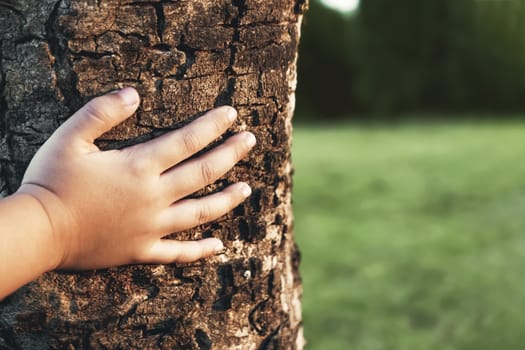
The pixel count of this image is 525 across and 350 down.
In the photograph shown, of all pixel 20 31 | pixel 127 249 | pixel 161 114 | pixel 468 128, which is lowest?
pixel 468 128

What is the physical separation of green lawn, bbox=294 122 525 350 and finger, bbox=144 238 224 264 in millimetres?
2615

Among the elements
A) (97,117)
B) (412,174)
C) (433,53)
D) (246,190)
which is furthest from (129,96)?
(433,53)

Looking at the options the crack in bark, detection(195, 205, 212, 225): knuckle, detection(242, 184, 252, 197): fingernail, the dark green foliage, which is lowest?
the dark green foliage

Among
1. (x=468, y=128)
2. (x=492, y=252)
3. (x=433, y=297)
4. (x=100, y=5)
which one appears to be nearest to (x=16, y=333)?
(x=100, y=5)

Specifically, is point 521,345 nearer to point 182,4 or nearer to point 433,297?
point 433,297

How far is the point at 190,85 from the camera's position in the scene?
1.24 metres

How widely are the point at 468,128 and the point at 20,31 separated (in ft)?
33.8

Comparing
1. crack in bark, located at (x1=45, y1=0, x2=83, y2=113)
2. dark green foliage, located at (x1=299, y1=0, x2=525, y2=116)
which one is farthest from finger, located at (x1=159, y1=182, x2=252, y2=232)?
dark green foliage, located at (x1=299, y1=0, x2=525, y2=116)

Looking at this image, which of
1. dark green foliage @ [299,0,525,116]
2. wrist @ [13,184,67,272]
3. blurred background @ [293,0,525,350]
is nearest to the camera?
wrist @ [13,184,67,272]

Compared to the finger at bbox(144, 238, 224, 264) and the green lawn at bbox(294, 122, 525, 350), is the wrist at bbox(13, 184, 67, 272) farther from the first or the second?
the green lawn at bbox(294, 122, 525, 350)

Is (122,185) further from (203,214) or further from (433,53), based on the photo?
(433,53)

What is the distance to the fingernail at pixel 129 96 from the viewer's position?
1.18 m

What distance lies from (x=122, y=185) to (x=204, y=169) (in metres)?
0.16

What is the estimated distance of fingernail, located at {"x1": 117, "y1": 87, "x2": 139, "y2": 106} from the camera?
3.87ft
